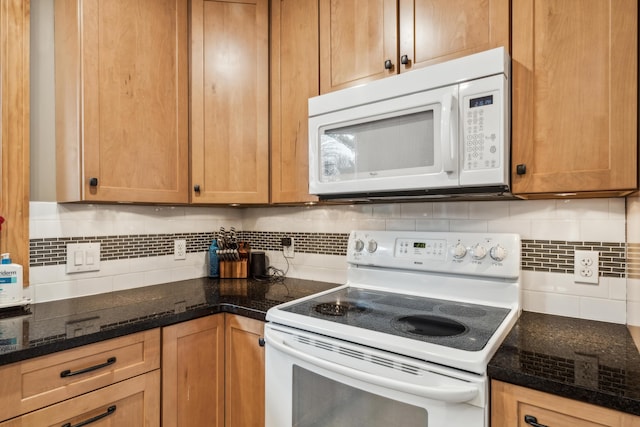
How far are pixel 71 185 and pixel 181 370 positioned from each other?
2.83 feet

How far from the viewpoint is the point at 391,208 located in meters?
1.76

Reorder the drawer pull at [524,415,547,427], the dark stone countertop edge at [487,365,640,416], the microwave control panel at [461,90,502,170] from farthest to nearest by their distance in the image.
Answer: the microwave control panel at [461,90,502,170]
the drawer pull at [524,415,547,427]
the dark stone countertop edge at [487,365,640,416]

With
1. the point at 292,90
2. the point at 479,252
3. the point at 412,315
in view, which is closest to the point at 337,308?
the point at 412,315

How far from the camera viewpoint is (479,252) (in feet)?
4.64

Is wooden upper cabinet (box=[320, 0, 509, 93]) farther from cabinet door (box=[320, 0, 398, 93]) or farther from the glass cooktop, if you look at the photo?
the glass cooktop

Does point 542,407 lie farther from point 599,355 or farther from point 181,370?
point 181,370

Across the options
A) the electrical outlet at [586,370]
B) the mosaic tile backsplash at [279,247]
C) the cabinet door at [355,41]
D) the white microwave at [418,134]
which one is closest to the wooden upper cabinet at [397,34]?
the cabinet door at [355,41]

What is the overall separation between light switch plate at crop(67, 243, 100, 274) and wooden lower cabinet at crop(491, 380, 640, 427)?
65.9 inches

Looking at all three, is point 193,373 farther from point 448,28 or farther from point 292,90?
point 448,28

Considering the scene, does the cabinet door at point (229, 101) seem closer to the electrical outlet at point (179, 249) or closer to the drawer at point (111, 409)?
the electrical outlet at point (179, 249)

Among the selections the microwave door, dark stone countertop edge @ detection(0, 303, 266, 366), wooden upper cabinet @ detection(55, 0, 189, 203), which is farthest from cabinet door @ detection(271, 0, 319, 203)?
dark stone countertop edge @ detection(0, 303, 266, 366)

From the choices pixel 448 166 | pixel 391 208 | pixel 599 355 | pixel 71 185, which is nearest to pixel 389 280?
pixel 391 208

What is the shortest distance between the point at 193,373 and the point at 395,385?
2.79 ft

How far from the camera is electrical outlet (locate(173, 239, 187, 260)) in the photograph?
6.64 ft
